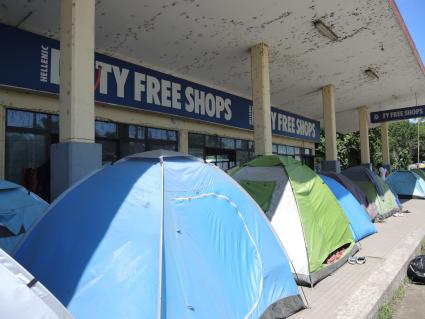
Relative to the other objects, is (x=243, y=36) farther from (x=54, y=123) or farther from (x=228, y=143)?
(x=228, y=143)

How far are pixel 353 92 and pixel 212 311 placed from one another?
45.3 ft

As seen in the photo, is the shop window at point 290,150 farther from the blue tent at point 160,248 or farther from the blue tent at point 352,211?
the blue tent at point 160,248

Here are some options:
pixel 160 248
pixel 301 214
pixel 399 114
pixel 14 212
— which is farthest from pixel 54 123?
pixel 399 114

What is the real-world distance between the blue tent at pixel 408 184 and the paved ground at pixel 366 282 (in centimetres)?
935

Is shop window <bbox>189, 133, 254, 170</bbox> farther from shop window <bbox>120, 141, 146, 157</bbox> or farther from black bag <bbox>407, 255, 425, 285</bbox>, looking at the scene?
black bag <bbox>407, 255, 425, 285</bbox>

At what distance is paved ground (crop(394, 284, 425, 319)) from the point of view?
4570mm

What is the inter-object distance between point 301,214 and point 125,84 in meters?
5.68

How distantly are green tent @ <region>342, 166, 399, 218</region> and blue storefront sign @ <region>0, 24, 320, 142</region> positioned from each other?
14.4 ft

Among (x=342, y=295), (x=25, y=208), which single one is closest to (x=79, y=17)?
(x=25, y=208)

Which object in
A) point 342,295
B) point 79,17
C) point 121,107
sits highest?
point 79,17

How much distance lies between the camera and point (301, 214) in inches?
215

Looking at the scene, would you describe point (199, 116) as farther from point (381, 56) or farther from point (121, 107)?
point (381, 56)

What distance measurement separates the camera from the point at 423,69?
13141 mm

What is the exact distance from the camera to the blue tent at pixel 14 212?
4.58m
